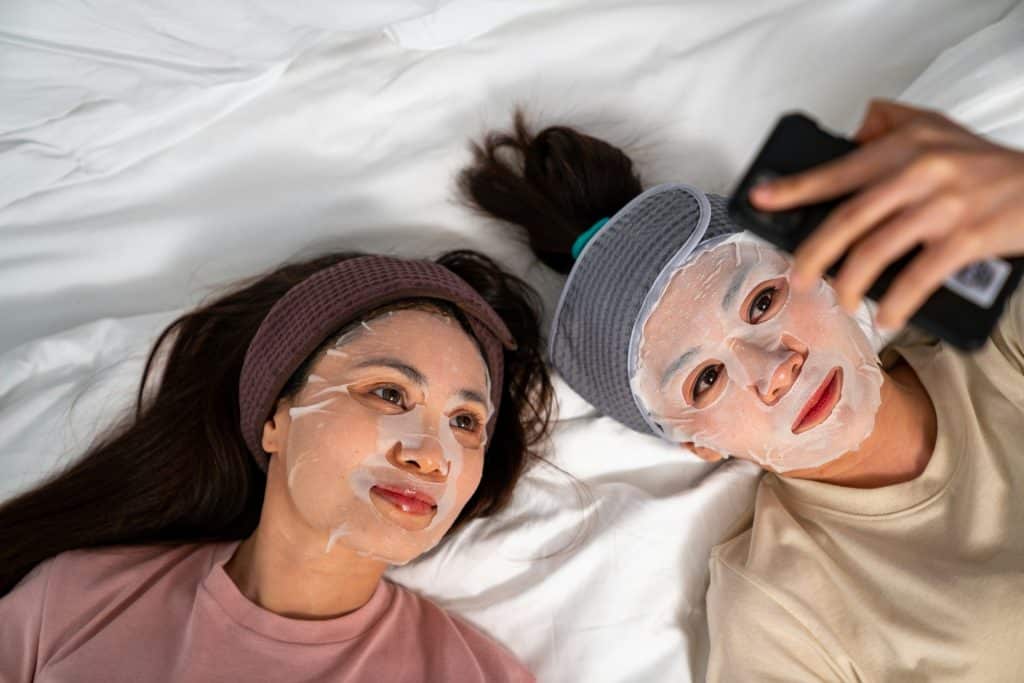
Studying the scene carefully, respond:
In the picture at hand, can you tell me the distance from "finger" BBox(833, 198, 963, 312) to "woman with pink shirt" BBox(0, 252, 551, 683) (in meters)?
0.58

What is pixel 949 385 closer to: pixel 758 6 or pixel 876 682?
pixel 876 682

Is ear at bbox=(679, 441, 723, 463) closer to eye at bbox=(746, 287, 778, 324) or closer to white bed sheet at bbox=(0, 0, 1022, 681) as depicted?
white bed sheet at bbox=(0, 0, 1022, 681)

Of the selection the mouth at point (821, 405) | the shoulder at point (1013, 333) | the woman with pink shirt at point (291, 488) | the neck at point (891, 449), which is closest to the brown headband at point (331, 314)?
the woman with pink shirt at point (291, 488)

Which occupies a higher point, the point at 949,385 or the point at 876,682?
the point at 949,385

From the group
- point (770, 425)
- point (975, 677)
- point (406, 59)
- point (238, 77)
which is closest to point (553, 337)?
point (770, 425)

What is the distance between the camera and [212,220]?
1590mm

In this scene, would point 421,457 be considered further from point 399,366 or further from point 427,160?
point 427,160

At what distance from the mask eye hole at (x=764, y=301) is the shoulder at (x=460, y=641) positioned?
0.64 metres

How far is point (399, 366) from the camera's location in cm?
122

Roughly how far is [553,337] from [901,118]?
682 millimetres

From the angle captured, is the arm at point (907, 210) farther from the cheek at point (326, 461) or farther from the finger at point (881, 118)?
the cheek at point (326, 461)

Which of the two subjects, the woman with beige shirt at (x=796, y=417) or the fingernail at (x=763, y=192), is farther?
the woman with beige shirt at (x=796, y=417)

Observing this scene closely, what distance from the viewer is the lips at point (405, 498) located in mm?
1185

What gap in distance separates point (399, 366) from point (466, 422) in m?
0.14
